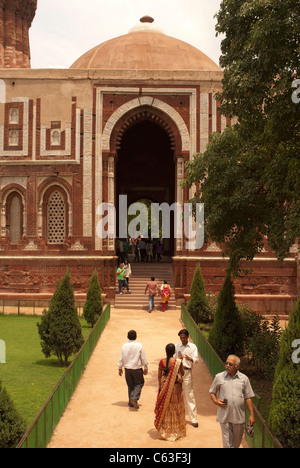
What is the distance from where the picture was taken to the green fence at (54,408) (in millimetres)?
5560

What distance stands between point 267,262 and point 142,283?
4.93 metres

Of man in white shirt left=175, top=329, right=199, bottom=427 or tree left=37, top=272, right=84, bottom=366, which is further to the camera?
tree left=37, top=272, right=84, bottom=366

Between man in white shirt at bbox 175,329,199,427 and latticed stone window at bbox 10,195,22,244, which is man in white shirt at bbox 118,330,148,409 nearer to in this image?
man in white shirt at bbox 175,329,199,427

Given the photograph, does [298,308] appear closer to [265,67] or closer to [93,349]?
[265,67]

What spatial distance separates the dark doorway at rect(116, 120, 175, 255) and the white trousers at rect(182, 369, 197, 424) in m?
19.1

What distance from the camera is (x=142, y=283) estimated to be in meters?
19.9

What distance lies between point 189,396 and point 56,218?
42.5 ft

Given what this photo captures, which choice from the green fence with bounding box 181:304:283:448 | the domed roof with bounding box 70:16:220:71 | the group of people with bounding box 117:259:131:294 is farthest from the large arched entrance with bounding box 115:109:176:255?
the green fence with bounding box 181:304:283:448

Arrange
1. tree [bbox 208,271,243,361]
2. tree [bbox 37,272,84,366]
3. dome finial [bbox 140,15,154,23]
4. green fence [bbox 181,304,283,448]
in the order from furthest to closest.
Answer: dome finial [bbox 140,15,154,23] → tree [bbox 208,271,243,361] → tree [bbox 37,272,84,366] → green fence [bbox 181,304,283,448]

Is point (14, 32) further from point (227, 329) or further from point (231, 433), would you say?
point (231, 433)

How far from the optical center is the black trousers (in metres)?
7.70

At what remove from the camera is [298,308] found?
664 cm

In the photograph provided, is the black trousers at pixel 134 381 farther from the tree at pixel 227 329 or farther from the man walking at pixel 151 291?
the man walking at pixel 151 291
